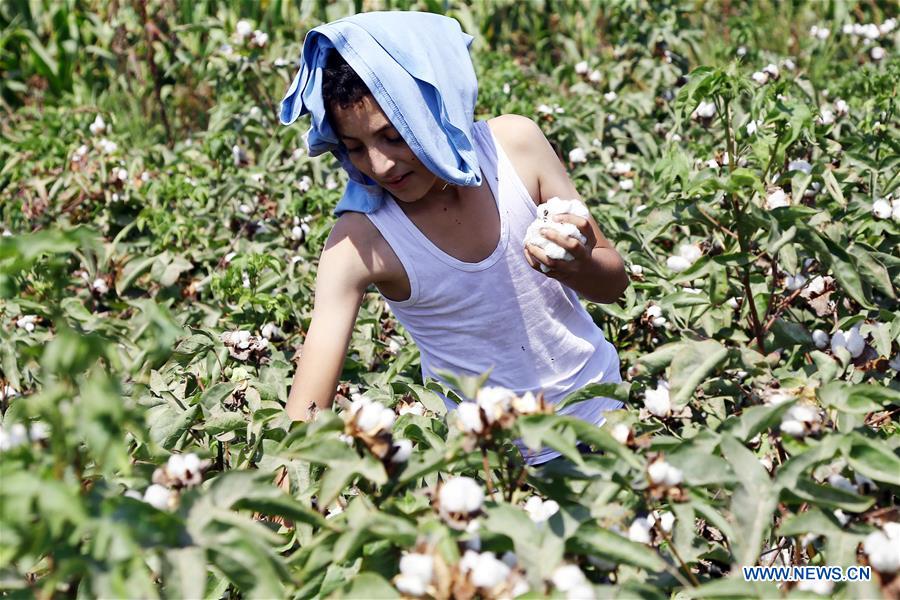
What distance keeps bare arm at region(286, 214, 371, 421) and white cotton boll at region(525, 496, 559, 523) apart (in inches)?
23.1

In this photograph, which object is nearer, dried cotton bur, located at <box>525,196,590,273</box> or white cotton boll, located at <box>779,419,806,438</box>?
white cotton boll, located at <box>779,419,806,438</box>

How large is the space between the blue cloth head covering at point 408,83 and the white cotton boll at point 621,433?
726 millimetres

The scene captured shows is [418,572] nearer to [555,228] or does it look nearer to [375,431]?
[375,431]

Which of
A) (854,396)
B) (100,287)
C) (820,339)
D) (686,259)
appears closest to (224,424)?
(686,259)

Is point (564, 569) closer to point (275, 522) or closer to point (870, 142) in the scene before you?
point (275, 522)

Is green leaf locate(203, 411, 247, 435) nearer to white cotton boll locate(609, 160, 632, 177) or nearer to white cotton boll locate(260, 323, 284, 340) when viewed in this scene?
white cotton boll locate(260, 323, 284, 340)

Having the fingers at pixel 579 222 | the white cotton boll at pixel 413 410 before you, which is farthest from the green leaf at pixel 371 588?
the fingers at pixel 579 222

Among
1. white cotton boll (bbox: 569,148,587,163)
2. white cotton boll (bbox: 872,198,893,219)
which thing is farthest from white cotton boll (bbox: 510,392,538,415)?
white cotton boll (bbox: 569,148,587,163)

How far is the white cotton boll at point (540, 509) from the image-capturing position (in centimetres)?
124

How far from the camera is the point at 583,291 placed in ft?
6.42

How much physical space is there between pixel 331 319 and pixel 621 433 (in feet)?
2.60

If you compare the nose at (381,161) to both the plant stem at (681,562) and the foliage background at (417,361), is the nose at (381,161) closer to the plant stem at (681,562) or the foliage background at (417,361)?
the foliage background at (417,361)

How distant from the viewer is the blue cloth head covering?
5.85 ft

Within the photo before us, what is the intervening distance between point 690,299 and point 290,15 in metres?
4.51
